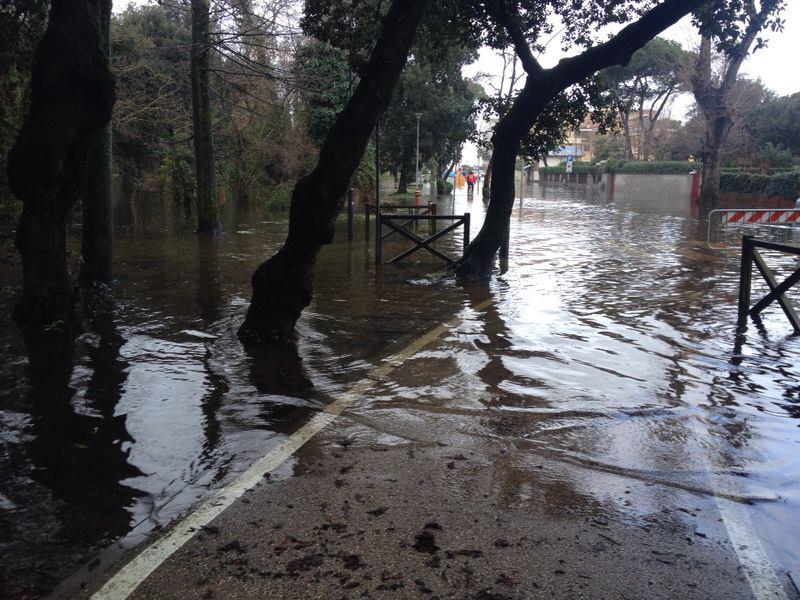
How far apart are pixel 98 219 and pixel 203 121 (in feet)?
28.2

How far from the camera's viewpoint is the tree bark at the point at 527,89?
35.2 ft

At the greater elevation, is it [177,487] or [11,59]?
[11,59]

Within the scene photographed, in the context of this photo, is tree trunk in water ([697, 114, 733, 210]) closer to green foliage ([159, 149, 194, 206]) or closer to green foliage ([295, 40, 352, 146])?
green foliage ([295, 40, 352, 146])

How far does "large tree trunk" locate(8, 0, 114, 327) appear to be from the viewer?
6984 mm

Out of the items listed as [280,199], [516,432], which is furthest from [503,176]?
[280,199]

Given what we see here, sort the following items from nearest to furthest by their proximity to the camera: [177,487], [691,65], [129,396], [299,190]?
[177,487]
[129,396]
[299,190]
[691,65]

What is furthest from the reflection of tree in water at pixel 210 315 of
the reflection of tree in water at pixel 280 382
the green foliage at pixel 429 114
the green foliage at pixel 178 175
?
the green foliage at pixel 429 114

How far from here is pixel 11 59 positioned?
338 inches

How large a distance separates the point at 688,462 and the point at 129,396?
420cm

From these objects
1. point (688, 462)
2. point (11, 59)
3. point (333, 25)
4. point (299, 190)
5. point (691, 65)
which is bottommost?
point (688, 462)

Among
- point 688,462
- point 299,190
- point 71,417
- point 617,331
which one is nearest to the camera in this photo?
point 688,462

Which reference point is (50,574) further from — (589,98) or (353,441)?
(589,98)

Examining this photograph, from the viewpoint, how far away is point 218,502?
3789mm

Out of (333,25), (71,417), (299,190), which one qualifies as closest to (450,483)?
(71,417)
